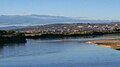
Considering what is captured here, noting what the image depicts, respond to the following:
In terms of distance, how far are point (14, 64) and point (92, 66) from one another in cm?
771

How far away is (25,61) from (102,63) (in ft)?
27.0

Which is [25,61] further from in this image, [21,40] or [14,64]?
[21,40]

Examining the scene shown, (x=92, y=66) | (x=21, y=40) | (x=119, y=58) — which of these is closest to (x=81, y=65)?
(x=92, y=66)

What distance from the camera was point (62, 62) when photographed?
1722 inches

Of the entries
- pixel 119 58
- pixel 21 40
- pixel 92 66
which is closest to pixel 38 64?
pixel 92 66

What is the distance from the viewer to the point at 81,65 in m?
41.2

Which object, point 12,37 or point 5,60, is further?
point 12,37

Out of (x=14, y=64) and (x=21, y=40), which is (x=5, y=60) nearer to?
(x=14, y=64)

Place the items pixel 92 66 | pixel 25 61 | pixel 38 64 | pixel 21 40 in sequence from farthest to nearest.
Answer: pixel 21 40 < pixel 25 61 < pixel 38 64 < pixel 92 66

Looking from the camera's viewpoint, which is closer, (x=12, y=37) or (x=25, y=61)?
(x=25, y=61)

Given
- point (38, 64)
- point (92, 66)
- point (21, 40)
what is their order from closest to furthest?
point (92, 66)
point (38, 64)
point (21, 40)

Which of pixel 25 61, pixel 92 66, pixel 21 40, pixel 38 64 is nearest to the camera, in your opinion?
pixel 92 66

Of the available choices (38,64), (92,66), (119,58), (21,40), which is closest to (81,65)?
(92,66)

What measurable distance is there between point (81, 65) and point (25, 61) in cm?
692
